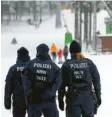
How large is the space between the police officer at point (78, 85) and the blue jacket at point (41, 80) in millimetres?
136

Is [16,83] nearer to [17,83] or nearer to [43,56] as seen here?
[17,83]

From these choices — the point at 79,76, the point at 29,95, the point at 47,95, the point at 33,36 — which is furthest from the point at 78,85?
the point at 33,36

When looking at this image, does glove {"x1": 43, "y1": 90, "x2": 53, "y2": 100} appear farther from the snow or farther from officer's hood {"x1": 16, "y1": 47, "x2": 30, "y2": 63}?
the snow

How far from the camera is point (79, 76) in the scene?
688 centimetres

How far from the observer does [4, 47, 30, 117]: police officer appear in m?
7.49

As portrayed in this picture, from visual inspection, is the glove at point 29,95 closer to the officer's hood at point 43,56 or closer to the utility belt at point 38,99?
the utility belt at point 38,99

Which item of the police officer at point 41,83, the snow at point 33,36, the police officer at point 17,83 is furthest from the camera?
the snow at point 33,36

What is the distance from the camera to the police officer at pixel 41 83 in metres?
6.80

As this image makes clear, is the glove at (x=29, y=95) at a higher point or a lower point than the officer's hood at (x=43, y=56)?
lower

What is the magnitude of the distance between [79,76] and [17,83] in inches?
43.2

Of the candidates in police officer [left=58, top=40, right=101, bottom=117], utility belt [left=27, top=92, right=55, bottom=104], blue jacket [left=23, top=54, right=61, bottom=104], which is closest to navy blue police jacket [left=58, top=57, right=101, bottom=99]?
police officer [left=58, top=40, right=101, bottom=117]

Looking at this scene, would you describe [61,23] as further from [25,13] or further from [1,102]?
[1,102]

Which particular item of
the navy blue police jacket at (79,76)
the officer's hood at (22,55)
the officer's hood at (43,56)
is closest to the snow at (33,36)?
the officer's hood at (22,55)

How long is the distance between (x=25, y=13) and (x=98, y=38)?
61.3 meters
